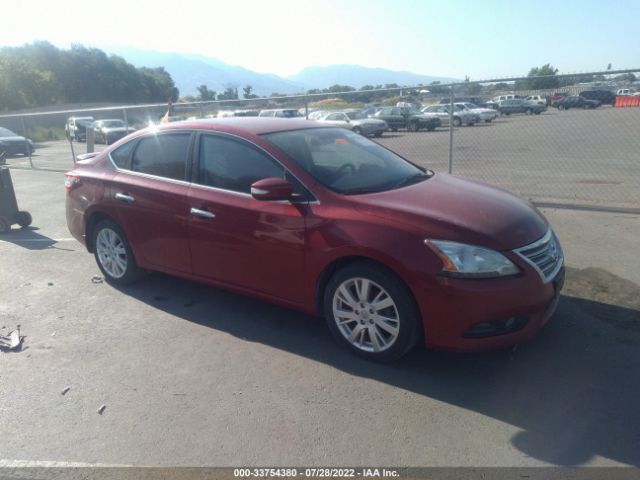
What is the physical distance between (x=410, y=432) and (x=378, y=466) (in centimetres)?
36

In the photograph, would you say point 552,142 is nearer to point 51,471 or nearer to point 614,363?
point 614,363

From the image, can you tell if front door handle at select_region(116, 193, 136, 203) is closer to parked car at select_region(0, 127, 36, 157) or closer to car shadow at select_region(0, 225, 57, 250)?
car shadow at select_region(0, 225, 57, 250)

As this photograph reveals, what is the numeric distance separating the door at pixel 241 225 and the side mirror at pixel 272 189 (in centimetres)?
16

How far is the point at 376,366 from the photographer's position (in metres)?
3.93

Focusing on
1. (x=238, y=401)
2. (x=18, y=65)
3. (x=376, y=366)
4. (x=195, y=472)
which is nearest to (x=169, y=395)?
(x=238, y=401)

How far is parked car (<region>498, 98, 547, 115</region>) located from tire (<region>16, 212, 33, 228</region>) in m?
32.6

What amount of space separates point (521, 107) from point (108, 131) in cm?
2695

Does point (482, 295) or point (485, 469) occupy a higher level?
point (482, 295)

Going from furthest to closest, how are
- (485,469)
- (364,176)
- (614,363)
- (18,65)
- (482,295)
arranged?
(18,65)
(364,176)
(614,363)
(482,295)
(485,469)

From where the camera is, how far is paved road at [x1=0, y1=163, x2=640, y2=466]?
305 cm

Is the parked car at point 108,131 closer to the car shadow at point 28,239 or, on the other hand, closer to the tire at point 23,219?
the tire at point 23,219

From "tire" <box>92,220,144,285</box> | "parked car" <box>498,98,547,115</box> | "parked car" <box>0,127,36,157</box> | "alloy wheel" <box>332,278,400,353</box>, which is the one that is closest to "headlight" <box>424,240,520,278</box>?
"alloy wheel" <box>332,278,400,353</box>

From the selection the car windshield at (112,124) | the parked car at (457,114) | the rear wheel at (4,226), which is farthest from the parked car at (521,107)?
the rear wheel at (4,226)

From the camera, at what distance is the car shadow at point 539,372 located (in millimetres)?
3070
